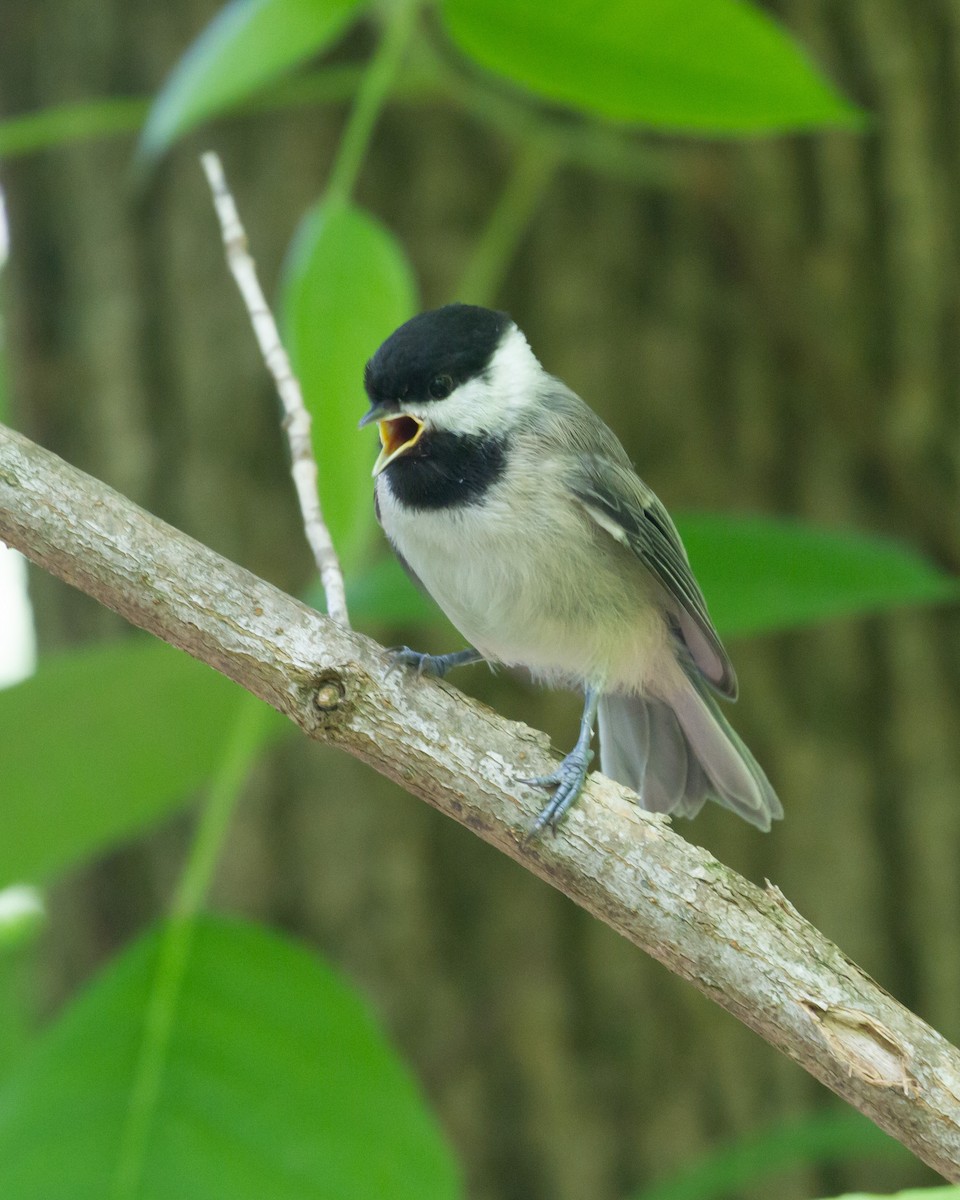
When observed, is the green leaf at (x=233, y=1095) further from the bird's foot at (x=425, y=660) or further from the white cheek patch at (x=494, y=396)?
the white cheek patch at (x=494, y=396)

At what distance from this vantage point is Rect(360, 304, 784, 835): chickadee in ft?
4.90

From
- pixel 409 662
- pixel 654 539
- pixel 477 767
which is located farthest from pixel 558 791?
pixel 654 539

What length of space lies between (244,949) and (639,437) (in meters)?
1.14

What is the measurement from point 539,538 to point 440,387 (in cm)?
22

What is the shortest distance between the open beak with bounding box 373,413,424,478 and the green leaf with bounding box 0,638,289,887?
369 millimetres

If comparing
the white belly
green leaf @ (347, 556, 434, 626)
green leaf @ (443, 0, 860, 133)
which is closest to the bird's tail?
the white belly

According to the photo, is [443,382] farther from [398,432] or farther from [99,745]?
[99,745]

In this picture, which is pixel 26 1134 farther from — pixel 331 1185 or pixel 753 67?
pixel 753 67

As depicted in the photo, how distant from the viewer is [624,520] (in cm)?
156

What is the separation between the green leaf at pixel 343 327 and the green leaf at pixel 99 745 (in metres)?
0.34

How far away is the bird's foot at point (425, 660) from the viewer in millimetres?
1150

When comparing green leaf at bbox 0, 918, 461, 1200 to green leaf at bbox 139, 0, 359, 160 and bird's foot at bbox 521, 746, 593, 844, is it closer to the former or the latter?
bird's foot at bbox 521, 746, 593, 844

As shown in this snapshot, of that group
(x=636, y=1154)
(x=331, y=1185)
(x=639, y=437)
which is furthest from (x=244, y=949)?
(x=639, y=437)

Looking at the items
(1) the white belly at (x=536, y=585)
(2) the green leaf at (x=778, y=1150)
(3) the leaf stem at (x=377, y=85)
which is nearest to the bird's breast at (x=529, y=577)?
(1) the white belly at (x=536, y=585)
